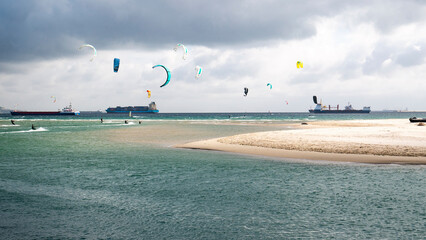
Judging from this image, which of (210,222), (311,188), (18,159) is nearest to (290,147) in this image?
(311,188)

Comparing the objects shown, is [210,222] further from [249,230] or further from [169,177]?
[169,177]

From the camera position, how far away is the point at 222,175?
52.2 ft

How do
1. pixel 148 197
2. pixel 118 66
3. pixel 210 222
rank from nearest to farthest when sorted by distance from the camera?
pixel 210 222 < pixel 148 197 < pixel 118 66

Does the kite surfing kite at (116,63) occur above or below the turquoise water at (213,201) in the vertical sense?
above

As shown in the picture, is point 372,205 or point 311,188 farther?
point 311,188

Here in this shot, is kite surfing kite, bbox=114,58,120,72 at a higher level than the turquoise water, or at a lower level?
higher

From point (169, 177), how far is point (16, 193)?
6.17 metres

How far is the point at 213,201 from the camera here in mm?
11227

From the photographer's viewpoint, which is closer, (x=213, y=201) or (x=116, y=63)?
(x=213, y=201)

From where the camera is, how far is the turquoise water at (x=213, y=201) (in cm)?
848

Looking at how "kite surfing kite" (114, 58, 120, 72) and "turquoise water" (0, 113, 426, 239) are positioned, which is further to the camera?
"kite surfing kite" (114, 58, 120, 72)

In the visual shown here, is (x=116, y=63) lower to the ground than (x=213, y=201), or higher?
higher

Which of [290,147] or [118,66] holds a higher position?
[118,66]

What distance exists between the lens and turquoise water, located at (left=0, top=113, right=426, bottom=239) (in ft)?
27.8
